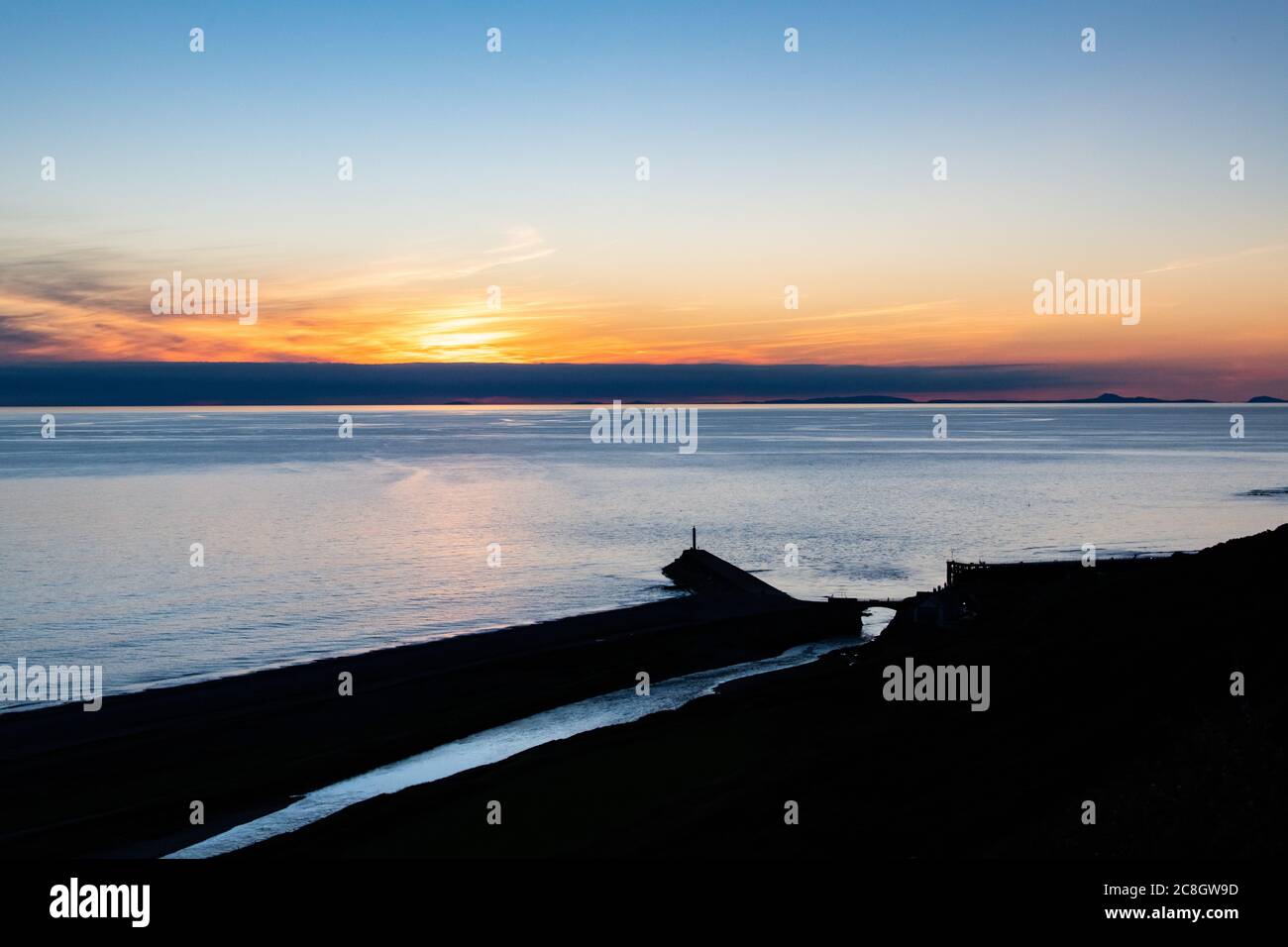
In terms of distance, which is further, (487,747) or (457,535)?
(457,535)

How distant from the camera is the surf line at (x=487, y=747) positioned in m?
21.8

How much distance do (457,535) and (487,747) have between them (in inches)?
2212

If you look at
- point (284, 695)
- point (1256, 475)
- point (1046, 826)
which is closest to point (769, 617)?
point (284, 695)

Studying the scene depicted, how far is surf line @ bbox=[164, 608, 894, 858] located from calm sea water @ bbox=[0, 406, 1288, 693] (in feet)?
48.3

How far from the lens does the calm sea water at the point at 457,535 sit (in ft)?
158

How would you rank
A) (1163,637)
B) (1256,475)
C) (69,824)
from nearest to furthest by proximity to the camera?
1. (69,824)
2. (1163,637)
3. (1256,475)

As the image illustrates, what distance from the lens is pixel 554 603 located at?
5434 centimetres

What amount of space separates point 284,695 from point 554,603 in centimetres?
2253

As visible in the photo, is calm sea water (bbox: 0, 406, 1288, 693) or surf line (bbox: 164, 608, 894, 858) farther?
calm sea water (bbox: 0, 406, 1288, 693)

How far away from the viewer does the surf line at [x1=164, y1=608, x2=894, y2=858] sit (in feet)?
71.4

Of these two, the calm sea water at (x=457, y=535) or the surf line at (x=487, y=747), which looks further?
the calm sea water at (x=457, y=535)

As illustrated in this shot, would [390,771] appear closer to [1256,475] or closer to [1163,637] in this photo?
[1163,637]

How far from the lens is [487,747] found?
28.1 metres

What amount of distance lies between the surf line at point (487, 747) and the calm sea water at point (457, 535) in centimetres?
1472
